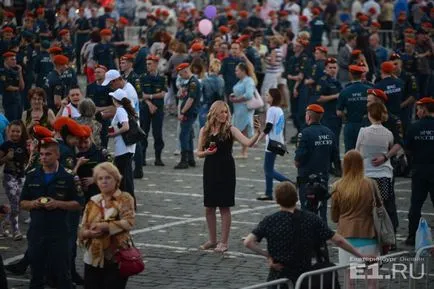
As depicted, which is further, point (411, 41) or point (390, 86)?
point (411, 41)

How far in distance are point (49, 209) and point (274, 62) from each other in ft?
58.9

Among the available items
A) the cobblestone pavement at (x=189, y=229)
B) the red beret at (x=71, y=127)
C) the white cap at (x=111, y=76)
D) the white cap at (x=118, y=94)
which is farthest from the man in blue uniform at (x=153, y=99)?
the red beret at (x=71, y=127)

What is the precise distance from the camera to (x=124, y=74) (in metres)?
24.2

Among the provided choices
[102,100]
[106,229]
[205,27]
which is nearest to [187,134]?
[102,100]

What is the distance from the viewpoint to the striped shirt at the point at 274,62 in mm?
31078

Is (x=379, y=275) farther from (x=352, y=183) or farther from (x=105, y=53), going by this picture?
(x=105, y=53)

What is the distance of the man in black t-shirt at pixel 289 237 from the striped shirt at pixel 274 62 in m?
18.9

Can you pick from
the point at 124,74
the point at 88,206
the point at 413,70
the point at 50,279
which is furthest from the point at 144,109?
the point at 88,206

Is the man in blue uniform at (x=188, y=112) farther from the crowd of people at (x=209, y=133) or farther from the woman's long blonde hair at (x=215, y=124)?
the woman's long blonde hair at (x=215, y=124)

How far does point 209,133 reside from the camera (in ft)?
55.9

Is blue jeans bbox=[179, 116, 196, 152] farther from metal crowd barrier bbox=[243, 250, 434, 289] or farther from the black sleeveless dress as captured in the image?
metal crowd barrier bbox=[243, 250, 434, 289]

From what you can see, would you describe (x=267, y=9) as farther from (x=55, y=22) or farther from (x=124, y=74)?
(x=124, y=74)

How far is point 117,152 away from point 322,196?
4905 millimetres

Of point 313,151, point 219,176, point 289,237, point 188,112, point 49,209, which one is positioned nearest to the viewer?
point 289,237
